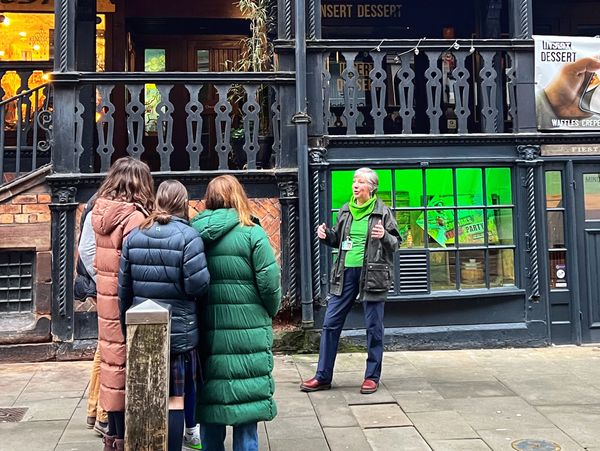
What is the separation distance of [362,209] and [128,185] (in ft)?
7.72

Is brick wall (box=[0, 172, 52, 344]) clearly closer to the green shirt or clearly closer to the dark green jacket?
the dark green jacket

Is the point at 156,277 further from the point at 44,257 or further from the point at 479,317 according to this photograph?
the point at 479,317

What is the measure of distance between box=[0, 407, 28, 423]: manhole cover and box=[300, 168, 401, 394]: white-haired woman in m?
2.43

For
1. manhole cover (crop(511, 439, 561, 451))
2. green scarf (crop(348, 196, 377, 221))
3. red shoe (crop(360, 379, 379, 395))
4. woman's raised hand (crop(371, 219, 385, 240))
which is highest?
green scarf (crop(348, 196, 377, 221))

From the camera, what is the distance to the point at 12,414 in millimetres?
5086

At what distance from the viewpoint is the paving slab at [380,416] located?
15.7ft

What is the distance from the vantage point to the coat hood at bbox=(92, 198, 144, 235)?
386 centimetres

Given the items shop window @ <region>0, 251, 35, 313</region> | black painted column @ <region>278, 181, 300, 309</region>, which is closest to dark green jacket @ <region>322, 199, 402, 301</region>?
black painted column @ <region>278, 181, 300, 309</region>

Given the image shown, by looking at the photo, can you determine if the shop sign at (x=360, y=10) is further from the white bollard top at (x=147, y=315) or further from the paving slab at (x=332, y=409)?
the white bollard top at (x=147, y=315)

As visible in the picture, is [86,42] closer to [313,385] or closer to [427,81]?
[427,81]

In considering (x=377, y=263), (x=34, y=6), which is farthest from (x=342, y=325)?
(x=34, y=6)

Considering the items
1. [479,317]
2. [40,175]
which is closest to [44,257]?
[40,175]

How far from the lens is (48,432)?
4668mm

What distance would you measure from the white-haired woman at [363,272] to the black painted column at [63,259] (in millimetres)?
2950
